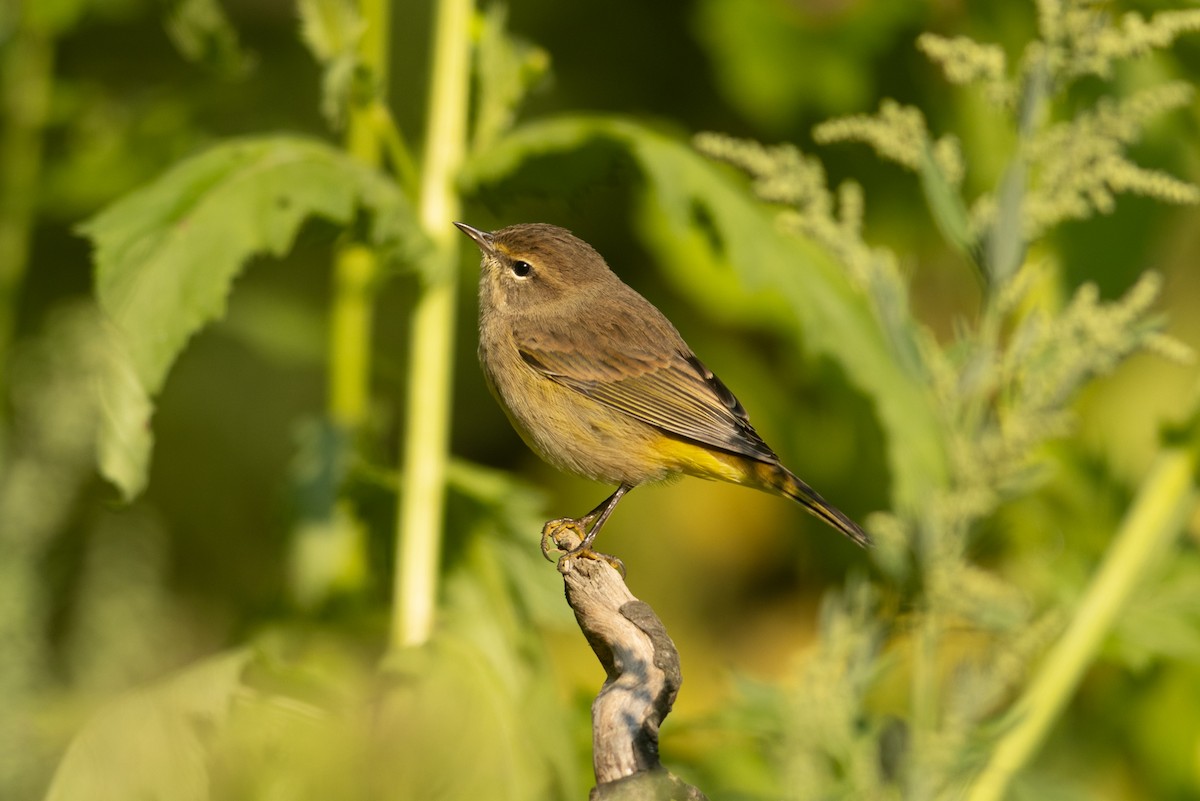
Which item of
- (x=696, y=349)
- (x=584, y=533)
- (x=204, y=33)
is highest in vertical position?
(x=204, y=33)

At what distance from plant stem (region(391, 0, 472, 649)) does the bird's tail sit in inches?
30.3

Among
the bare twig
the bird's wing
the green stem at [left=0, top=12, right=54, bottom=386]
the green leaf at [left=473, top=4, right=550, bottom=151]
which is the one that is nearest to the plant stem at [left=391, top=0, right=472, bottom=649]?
the green leaf at [left=473, top=4, right=550, bottom=151]

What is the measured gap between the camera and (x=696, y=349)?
484 centimetres

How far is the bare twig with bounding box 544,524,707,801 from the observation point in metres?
1.69

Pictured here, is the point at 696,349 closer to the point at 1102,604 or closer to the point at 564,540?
the point at 564,540

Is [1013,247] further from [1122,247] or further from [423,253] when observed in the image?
[1122,247]

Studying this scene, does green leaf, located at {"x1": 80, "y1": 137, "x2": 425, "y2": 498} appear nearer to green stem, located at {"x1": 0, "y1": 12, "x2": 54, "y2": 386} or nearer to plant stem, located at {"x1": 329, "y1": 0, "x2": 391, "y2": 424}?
plant stem, located at {"x1": 329, "y1": 0, "x2": 391, "y2": 424}

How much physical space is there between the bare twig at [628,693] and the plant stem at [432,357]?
2.50 feet

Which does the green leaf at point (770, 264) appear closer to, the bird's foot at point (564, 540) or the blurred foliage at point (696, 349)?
the blurred foliage at point (696, 349)

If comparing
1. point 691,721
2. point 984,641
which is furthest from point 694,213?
point 984,641

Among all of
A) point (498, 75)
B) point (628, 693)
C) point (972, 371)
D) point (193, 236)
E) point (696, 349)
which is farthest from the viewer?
point (696, 349)

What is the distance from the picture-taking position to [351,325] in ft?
11.9

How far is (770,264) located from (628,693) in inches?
55.5

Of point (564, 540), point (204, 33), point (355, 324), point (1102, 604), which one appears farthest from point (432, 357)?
point (1102, 604)
